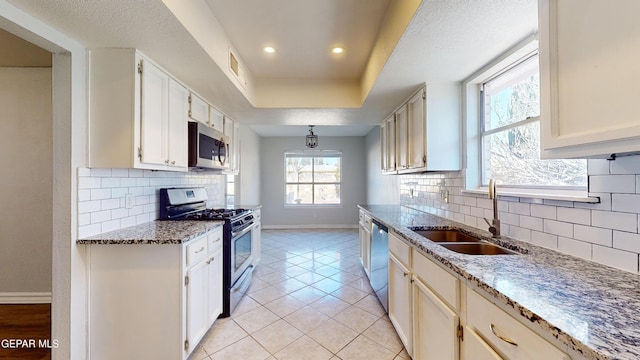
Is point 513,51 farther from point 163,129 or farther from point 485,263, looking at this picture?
point 163,129

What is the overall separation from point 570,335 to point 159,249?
2.03 meters

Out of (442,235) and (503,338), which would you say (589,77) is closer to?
(503,338)

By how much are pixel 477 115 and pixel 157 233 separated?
2.82m

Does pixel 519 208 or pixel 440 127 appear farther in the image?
pixel 440 127

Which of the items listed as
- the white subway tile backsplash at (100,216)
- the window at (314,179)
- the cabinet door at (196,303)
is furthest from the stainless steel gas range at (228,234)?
the window at (314,179)

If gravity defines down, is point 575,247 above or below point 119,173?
below

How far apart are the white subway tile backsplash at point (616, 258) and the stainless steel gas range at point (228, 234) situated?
8.21 ft

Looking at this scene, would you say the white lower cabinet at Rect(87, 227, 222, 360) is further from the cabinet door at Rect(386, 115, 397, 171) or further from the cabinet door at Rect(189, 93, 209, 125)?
the cabinet door at Rect(386, 115, 397, 171)

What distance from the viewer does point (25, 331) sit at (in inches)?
87.4

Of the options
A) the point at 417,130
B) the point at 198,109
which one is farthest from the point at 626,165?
the point at 198,109

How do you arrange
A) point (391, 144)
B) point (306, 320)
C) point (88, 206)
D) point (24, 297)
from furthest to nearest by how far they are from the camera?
point (391, 144) → point (24, 297) → point (306, 320) → point (88, 206)

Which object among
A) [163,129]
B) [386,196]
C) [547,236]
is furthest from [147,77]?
[386,196]

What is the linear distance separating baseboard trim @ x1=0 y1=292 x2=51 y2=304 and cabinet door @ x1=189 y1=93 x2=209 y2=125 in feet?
7.75

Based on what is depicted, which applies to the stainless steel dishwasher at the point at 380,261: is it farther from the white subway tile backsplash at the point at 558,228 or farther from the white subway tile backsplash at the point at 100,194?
the white subway tile backsplash at the point at 100,194
